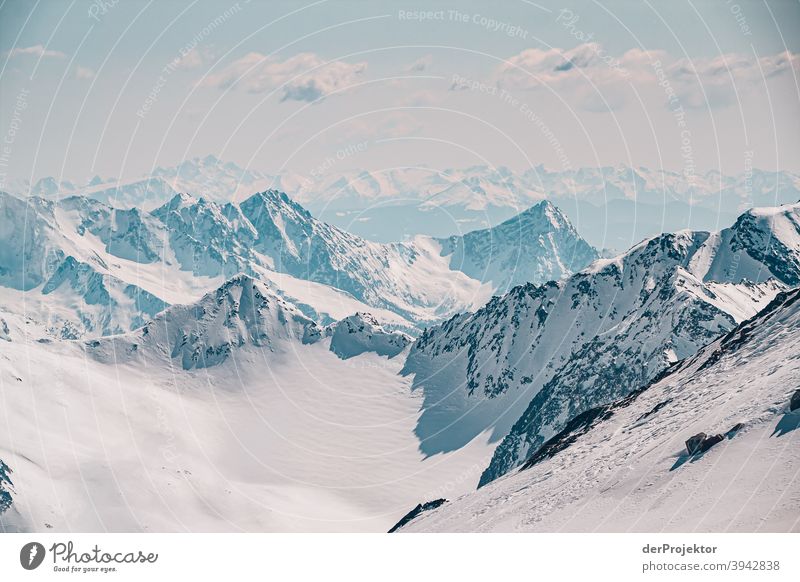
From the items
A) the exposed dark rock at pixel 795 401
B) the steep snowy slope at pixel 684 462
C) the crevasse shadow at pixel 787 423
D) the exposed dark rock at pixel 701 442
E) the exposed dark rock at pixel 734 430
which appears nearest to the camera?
the steep snowy slope at pixel 684 462

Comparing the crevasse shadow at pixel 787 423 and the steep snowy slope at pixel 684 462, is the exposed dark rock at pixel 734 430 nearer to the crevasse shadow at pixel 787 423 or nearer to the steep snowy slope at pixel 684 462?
the steep snowy slope at pixel 684 462

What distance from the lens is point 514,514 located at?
100 metres

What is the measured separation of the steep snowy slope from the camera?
72688mm

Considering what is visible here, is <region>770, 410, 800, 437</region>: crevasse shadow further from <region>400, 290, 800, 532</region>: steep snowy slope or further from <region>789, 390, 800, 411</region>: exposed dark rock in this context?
<region>789, 390, 800, 411</region>: exposed dark rock

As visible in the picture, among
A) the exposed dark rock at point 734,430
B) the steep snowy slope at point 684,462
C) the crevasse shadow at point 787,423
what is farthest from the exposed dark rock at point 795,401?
the exposed dark rock at point 734,430

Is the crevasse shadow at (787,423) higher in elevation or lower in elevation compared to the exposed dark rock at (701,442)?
higher

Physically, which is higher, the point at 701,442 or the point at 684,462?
the point at 701,442

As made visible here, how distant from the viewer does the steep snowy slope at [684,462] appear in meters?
Result: 72.7

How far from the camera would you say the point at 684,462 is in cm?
8588

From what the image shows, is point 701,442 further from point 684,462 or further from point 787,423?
point 787,423

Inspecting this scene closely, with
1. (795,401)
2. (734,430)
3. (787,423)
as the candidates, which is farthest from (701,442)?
(795,401)

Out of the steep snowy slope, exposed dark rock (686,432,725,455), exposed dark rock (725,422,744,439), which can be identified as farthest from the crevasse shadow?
exposed dark rock (686,432,725,455)
